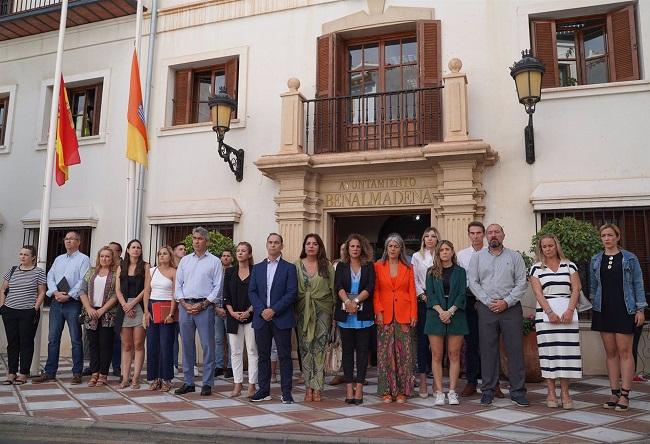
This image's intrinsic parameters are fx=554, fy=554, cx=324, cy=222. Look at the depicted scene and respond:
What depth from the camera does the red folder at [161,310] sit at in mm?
6426

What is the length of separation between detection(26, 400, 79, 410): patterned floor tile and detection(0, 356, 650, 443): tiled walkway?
10 millimetres

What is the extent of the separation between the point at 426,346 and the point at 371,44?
5.61 m

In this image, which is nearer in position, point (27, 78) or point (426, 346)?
point (426, 346)

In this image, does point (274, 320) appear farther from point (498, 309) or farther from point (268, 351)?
point (498, 309)

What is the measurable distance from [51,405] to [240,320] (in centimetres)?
207

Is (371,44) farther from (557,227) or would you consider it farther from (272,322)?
(272,322)

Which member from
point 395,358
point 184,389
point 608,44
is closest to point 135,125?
point 184,389

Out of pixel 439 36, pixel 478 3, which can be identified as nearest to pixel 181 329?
pixel 439 36

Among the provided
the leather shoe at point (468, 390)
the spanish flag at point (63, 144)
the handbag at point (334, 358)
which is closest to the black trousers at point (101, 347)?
the handbag at point (334, 358)

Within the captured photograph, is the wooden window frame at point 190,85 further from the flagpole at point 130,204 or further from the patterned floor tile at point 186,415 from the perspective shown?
the patterned floor tile at point 186,415

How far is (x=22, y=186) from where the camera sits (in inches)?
450

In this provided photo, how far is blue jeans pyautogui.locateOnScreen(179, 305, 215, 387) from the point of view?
630 centimetres

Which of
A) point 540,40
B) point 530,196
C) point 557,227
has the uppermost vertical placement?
point 540,40

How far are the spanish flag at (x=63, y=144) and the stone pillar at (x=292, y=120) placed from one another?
350 cm
